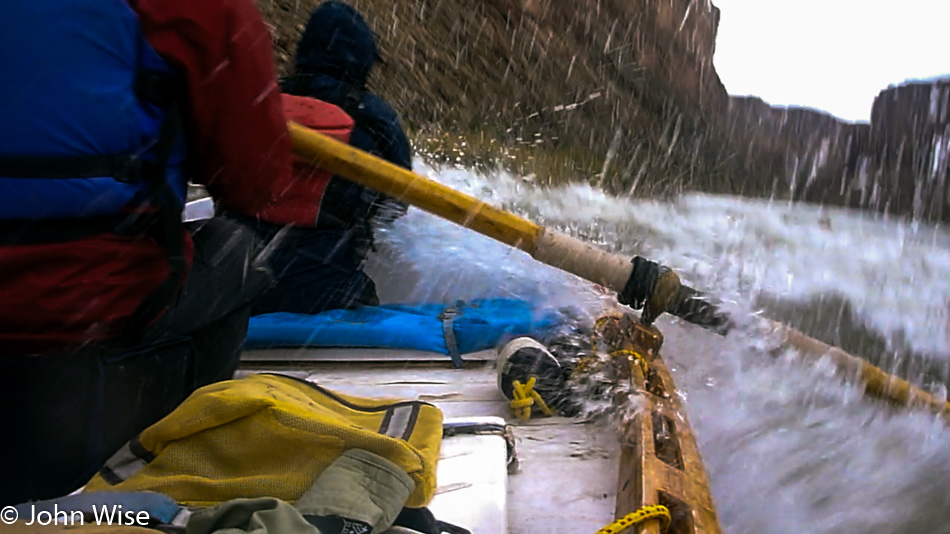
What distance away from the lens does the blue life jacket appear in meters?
1.05

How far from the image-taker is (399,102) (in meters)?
13.0

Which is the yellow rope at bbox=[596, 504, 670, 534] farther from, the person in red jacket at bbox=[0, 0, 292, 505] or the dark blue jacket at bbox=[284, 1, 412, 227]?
the dark blue jacket at bbox=[284, 1, 412, 227]

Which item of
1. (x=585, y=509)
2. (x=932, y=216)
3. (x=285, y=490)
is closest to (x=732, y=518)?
(x=585, y=509)

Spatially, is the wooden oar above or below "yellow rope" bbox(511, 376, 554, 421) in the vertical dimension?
above

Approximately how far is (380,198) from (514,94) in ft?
47.9

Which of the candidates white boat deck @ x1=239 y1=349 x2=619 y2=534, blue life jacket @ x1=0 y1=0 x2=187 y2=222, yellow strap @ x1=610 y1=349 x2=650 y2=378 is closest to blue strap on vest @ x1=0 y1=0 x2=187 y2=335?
blue life jacket @ x1=0 y1=0 x2=187 y2=222

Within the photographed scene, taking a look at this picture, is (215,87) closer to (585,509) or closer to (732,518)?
(585,509)

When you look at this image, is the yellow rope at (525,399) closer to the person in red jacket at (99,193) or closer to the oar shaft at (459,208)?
the oar shaft at (459,208)

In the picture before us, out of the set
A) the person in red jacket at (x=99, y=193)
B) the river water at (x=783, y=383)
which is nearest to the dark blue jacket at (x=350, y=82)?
the river water at (x=783, y=383)

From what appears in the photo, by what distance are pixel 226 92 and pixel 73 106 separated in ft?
0.88

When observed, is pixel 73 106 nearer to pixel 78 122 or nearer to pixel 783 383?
pixel 78 122

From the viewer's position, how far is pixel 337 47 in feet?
8.54

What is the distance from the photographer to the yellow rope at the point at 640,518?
112 centimetres

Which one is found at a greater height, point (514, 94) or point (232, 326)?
point (514, 94)
